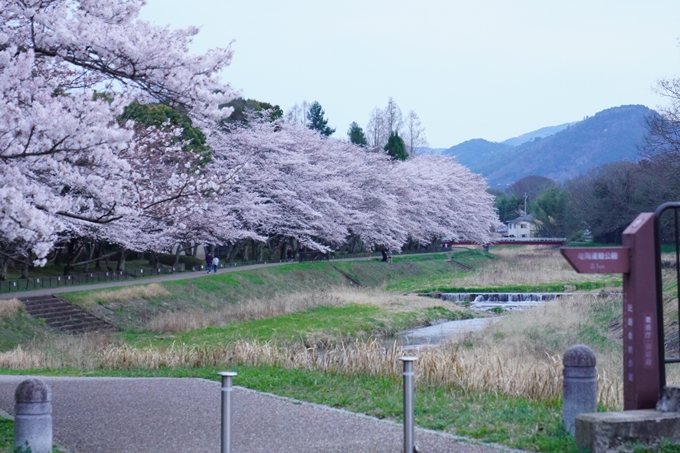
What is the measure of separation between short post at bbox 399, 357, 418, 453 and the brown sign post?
1.81m

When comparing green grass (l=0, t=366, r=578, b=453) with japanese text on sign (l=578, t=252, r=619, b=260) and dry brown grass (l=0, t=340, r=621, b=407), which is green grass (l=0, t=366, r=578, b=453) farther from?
japanese text on sign (l=578, t=252, r=619, b=260)

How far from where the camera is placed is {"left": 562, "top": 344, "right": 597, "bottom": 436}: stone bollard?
25.8 feet

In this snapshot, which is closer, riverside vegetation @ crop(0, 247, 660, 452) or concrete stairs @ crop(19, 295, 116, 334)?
riverside vegetation @ crop(0, 247, 660, 452)

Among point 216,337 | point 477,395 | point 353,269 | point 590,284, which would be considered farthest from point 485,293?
point 477,395

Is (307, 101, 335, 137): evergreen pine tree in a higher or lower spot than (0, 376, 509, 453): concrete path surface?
higher

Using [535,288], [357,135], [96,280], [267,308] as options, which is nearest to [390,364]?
[267,308]

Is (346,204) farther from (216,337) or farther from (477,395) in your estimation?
(477,395)

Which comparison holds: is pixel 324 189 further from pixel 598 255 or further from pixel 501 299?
pixel 598 255

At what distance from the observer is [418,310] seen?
3506 centimetres

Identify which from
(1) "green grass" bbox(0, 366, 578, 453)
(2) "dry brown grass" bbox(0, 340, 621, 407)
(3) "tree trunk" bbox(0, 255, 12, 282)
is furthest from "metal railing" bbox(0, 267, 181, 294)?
(1) "green grass" bbox(0, 366, 578, 453)

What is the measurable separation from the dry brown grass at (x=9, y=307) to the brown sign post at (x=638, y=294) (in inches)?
969

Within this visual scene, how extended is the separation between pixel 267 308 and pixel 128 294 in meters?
6.64

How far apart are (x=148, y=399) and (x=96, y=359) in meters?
7.33

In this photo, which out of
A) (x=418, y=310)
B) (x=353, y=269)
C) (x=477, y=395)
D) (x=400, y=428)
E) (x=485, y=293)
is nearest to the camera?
(x=400, y=428)
